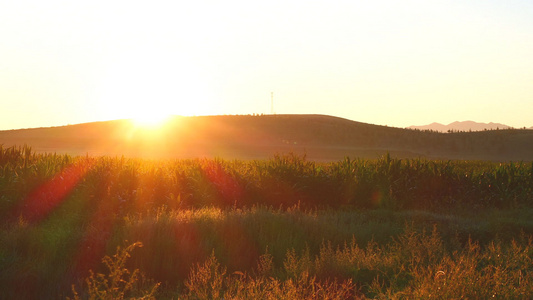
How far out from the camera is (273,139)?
78500mm

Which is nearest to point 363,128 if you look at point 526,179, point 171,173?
point 526,179

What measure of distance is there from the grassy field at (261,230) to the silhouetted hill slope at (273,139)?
138 feet

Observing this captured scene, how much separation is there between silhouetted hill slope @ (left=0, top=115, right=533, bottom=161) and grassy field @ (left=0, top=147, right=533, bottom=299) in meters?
41.9

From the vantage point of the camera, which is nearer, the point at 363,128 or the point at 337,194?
the point at 337,194

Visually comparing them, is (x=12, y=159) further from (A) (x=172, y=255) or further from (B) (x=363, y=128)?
(B) (x=363, y=128)

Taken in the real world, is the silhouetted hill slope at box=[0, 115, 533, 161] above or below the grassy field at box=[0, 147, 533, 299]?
above

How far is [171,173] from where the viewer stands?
16953 millimetres

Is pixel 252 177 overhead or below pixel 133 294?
overhead

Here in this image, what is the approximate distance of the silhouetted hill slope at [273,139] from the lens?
215 feet

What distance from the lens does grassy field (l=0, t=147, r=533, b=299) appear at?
26.9 ft

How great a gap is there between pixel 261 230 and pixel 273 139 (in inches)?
2639

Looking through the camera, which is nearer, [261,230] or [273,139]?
[261,230]

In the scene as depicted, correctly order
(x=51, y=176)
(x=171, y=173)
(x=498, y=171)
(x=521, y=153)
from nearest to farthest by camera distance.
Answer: (x=51, y=176) → (x=171, y=173) → (x=498, y=171) → (x=521, y=153)

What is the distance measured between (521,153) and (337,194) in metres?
57.7
